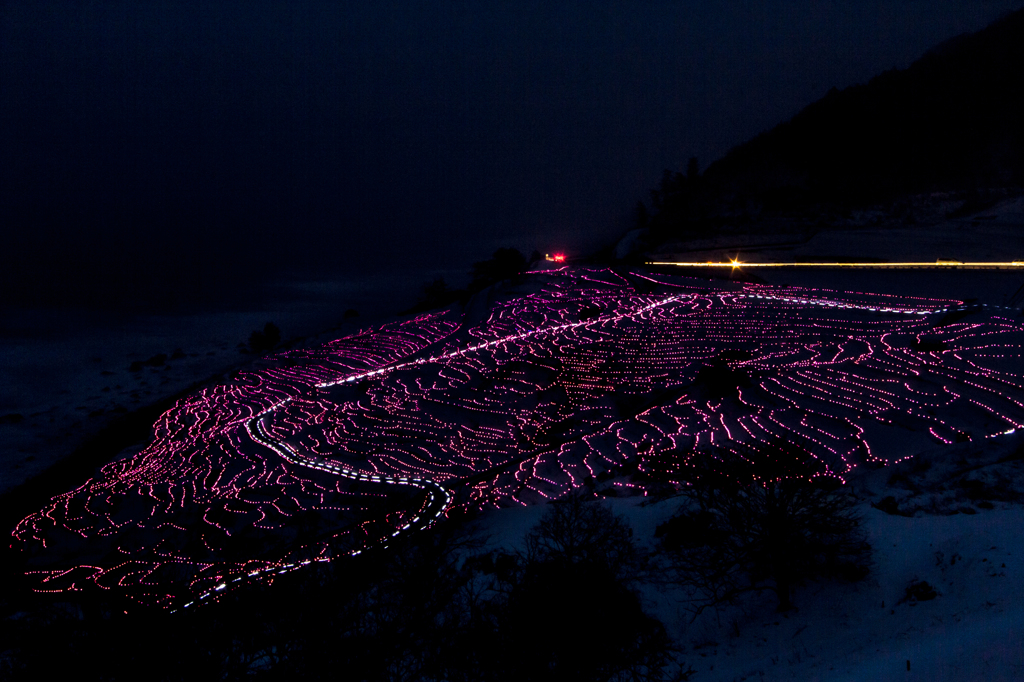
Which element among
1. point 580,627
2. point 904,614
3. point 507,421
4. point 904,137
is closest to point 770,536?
point 904,614

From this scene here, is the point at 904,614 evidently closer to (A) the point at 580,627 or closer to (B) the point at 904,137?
(A) the point at 580,627

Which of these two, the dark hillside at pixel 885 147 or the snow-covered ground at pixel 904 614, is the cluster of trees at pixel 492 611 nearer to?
the snow-covered ground at pixel 904 614

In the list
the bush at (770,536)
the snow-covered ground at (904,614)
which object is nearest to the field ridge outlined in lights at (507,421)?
the bush at (770,536)

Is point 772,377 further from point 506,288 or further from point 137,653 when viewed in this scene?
point 506,288

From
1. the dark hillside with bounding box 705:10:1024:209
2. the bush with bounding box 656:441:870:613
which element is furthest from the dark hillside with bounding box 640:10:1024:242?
the bush with bounding box 656:441:870:613

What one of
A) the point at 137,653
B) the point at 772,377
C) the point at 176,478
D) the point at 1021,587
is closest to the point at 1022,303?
the point at 772,377

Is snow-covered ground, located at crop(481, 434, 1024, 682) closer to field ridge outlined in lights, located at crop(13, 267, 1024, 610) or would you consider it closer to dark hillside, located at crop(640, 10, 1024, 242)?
field ridge outlined in lights, located at crop(13, 267, 1024, 610)

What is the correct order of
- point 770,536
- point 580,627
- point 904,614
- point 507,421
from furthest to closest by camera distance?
point 507,421 → point 770,536 → point 904,614 → point 580,627
